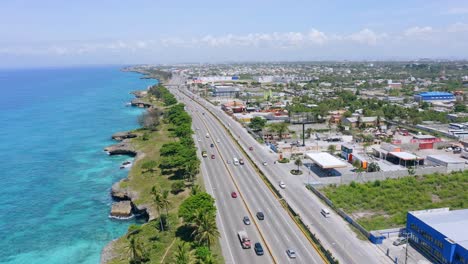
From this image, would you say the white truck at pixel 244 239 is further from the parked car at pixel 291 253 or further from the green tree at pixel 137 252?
the green tree at pixel 137 252

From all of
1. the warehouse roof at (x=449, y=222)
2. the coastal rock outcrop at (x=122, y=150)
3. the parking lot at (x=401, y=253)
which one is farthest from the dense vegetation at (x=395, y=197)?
the coastal rock outcrop at (x=122, y=150)

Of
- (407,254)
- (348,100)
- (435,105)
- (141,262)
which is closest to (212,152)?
(141,262)

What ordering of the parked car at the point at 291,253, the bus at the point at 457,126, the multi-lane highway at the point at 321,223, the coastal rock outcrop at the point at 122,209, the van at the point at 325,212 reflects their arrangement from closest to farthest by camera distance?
the parked car at the point at 291,253
the multi-lane highway at the point at 321,223
the van at the point at 325,212
the coastal rock outcrop at the point at 122,209
the bus at the point at 457,126

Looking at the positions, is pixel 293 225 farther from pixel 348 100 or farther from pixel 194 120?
A: pixel 348 100

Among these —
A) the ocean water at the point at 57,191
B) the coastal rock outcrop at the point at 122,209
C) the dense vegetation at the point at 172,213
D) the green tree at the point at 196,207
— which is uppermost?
the green tree at the point at 196,207

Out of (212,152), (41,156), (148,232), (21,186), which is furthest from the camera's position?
(41,156)

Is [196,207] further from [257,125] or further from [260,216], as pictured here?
[257,125]
